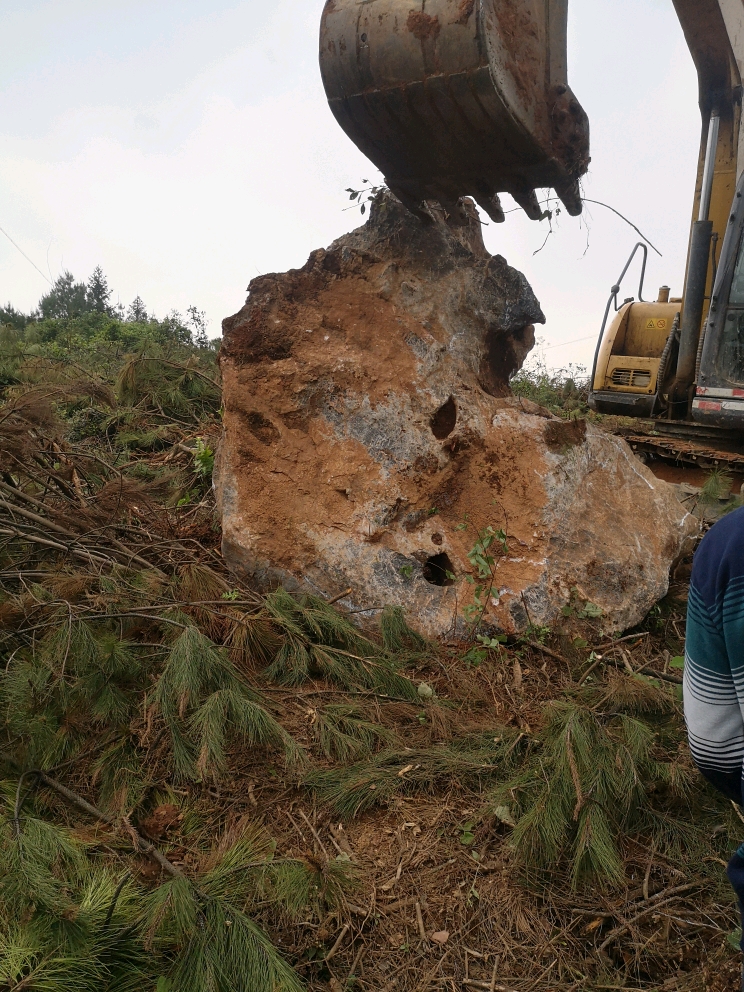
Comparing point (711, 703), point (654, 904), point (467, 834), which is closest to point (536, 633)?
point (467, 834)

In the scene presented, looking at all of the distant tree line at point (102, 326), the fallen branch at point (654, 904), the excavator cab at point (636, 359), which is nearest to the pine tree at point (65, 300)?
the distant tree line at point (102, 326)

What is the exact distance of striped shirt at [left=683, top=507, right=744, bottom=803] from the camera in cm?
120

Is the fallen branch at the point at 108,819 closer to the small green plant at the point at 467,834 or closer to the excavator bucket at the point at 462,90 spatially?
the small green plant at the point at 467,834

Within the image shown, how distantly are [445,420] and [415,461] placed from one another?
0.33m

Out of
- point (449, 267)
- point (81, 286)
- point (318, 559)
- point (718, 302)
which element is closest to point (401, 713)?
point (318, 559)

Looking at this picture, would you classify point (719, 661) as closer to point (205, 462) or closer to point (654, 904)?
point (654, 904)

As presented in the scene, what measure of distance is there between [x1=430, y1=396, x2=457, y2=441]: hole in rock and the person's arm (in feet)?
9.08

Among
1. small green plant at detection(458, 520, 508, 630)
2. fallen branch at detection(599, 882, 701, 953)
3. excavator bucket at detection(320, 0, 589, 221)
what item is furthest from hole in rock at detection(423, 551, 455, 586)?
fallen branch at detection(599, 882, 701, 953)

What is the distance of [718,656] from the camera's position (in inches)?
51.1

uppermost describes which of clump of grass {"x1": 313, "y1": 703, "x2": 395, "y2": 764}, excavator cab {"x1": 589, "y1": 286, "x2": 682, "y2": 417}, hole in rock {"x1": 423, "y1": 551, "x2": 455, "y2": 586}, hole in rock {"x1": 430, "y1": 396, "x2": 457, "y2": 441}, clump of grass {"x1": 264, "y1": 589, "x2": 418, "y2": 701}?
excavator cab {"x1": 589, "y1": 286, "x2": 682, "y2": 417}

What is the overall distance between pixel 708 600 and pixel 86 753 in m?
2.25

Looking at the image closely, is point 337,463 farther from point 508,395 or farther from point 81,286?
point 81,286

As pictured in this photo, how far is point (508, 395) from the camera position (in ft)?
14.9

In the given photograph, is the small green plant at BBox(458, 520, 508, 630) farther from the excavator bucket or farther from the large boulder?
the excavator bucket
